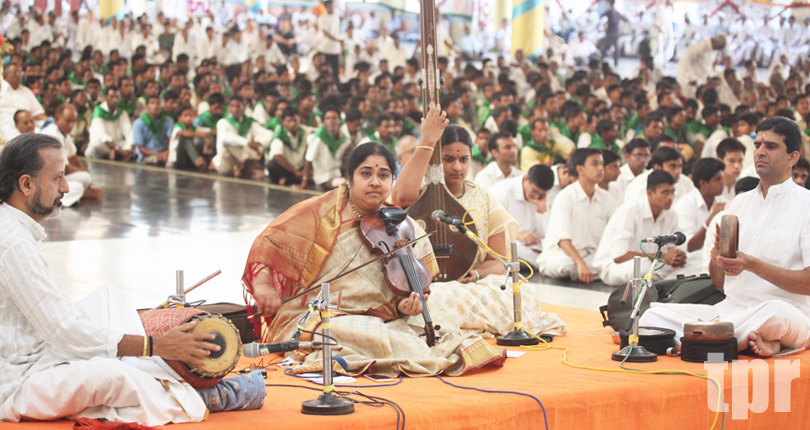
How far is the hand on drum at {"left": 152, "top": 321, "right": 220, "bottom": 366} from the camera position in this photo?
125 inches

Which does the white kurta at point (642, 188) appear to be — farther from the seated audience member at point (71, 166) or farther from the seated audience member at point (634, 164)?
the seated audience member at point (71, 166)

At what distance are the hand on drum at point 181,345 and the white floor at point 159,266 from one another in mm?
2977

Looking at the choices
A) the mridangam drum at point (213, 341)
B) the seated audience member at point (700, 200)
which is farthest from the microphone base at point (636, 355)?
the seated audience member at point (700, 200)

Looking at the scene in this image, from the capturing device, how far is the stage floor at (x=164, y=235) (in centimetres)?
687

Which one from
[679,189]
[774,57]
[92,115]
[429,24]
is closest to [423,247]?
[429,24]

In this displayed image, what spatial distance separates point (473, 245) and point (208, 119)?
9508mm

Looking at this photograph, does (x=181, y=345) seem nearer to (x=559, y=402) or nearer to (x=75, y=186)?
(x=559, y=402)

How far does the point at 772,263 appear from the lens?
14.7 feet

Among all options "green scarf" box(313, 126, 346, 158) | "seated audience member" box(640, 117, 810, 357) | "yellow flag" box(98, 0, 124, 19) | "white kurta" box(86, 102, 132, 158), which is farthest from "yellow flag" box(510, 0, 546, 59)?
"seated audience member" box(640, 117, 810, 357)

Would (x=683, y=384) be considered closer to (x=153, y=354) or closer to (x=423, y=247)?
(x=423, y=247)

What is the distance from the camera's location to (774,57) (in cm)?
2442

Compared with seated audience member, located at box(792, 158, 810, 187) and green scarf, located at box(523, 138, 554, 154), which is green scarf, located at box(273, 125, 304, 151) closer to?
green scarf, located at box(523, 138, 554, 154)

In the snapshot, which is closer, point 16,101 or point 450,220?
point 450,220

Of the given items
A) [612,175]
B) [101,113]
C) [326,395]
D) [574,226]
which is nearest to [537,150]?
[612,175]
